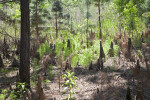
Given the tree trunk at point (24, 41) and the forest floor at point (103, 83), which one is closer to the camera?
the forest floor at point (103, 83)

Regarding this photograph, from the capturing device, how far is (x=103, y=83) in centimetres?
452

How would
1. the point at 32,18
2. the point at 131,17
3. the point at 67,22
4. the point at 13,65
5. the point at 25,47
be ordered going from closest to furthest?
the point at 25,47, the point at 13,65, the point at 131,17, the point at 32,18, the point at 67,22

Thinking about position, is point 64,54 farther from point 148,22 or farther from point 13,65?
point 148,22

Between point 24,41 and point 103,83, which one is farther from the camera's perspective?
point 24,41

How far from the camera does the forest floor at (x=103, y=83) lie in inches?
165

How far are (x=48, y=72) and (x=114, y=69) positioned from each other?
2.85 metres

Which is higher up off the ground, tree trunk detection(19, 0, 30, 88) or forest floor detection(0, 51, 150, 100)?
tree trunk detection(19, 0, 30, 88)

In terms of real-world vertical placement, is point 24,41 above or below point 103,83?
above

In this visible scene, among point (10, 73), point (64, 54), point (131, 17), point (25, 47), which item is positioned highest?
point (131, 17)

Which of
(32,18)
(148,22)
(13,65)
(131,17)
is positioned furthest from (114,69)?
(32,18)

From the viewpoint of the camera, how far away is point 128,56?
640cm

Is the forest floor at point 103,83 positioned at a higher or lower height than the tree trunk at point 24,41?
lower

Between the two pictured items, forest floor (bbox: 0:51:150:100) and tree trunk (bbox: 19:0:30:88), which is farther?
tree trunk (bbox: 19:0:30:88)

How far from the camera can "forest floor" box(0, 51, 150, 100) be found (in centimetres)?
420
